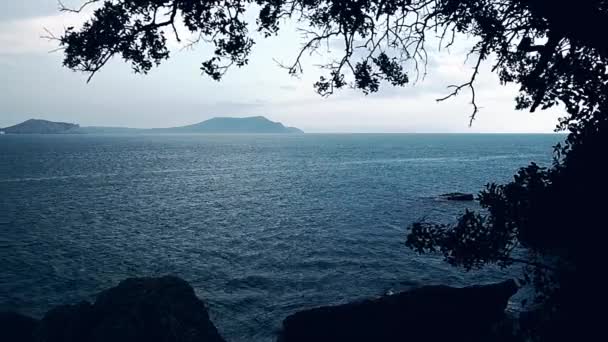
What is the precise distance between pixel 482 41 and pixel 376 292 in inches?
766

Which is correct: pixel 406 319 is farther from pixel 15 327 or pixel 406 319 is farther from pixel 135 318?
pixel 15 327

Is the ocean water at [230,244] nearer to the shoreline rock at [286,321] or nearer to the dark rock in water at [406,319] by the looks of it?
the dark rock in water at [406,319]

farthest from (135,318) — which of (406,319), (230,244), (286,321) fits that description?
(230,244)

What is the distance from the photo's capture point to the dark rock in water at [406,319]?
60.0 feet

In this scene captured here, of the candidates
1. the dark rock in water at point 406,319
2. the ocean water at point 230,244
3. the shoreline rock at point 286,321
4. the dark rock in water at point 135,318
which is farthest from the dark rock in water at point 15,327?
the dark rock in water at point 406,319

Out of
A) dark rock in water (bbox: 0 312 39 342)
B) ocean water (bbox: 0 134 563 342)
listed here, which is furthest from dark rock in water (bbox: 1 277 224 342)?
ocean water (bbox: 0 134 563 342)

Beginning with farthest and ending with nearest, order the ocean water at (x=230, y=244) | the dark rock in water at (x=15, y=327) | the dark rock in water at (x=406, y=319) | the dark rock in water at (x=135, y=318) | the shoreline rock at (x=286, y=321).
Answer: the ocean water at (x=230, y=244) < the dark rock in water at (x=15, y=327) < the dark rock in water at (x=406, y=319) < the shoreline rock at (x=286, y=321) < the dark rock in water at (x=135, y=318)

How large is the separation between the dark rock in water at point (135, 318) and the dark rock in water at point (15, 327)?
0.32 m

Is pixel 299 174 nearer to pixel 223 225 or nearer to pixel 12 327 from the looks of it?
pixel 223 225

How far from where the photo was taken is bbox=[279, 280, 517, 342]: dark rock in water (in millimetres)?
18297

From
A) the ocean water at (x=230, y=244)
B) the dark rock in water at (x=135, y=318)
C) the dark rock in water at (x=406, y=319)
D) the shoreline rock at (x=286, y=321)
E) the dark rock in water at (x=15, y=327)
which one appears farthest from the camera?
the ocean water at (x=230, y=244)

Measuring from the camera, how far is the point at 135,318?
17734 mm

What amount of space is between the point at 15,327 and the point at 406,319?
59.6 ft

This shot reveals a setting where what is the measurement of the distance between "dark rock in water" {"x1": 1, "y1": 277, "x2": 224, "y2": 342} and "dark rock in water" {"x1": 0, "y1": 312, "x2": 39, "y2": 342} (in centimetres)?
32
